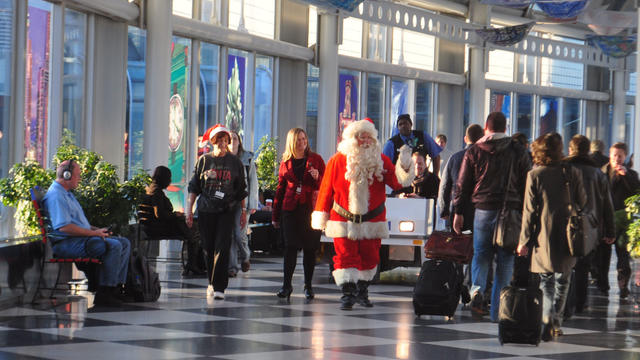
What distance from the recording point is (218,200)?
27.8ft

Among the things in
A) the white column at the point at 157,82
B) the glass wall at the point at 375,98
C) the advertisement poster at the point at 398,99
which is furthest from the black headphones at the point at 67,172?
the advertisement poster at the point at 398,99

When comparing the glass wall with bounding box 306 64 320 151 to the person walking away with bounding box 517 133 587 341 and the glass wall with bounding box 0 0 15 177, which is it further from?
the person walking away with bounding box 517 133 587 341

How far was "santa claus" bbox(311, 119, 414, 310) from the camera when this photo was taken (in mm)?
7984

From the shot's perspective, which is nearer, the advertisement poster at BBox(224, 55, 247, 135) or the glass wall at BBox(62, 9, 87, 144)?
the glass wall at BBox(62, 9, 87, 144)

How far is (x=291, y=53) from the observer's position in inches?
715

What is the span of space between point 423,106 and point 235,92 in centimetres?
876

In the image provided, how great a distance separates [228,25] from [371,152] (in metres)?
9.01

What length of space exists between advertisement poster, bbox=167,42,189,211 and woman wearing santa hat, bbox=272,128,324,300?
22.5 feet

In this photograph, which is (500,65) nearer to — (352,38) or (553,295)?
(352,38)

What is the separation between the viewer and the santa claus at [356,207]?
798 cm

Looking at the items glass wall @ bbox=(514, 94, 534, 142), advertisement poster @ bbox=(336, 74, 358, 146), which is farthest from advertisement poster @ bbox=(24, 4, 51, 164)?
glass wall @ bbox=(514, 94, 534, 142)

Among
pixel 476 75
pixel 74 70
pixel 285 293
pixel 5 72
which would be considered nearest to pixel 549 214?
pixel 285 293

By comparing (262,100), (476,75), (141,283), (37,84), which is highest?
(476,75)

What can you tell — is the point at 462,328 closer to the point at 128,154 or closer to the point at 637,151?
the point at 637,151
